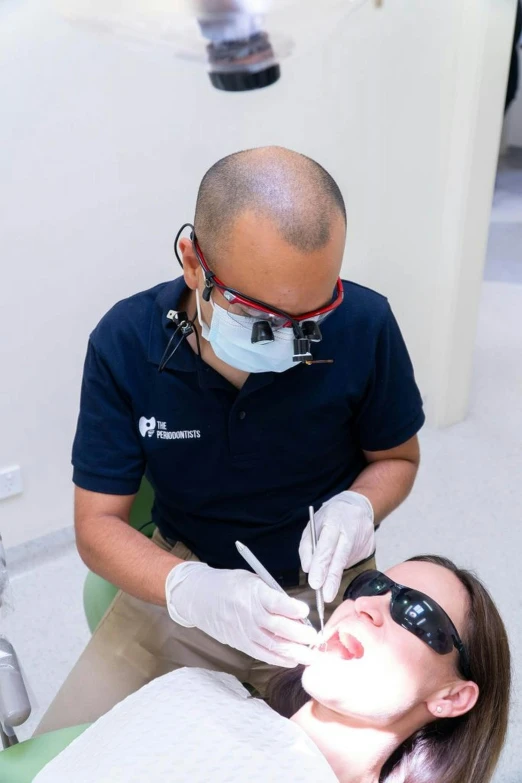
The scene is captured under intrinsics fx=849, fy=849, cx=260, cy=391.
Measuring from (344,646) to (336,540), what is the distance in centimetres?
18

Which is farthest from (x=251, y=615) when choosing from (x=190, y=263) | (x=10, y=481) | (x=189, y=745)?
(x=10, y=481)

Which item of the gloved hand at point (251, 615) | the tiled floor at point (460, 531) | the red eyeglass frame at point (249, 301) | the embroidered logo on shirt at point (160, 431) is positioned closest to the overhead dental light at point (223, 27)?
the red eyeglass frame at point (249, 301)

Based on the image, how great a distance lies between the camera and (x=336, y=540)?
1440mm

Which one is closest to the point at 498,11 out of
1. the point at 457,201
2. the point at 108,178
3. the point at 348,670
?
the point at 457,201

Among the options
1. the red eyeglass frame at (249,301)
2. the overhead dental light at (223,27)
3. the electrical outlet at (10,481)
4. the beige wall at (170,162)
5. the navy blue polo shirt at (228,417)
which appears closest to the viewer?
the overhead dental light at (223,27)

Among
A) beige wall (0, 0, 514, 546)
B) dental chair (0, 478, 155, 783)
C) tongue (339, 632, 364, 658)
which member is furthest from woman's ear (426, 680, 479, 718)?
beige wall (0, 0, 514, 546)

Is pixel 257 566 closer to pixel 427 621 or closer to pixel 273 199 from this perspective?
pixel 427 621

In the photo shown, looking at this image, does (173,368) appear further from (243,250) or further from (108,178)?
(108,178)

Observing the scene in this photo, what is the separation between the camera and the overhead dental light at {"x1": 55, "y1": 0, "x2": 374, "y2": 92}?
41.1 inches

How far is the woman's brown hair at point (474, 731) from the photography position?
4.30 ft

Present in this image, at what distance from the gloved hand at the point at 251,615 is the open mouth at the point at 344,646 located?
4cm

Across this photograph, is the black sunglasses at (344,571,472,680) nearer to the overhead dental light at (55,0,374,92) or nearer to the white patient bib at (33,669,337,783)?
the white patient bib at (33,669,337,783)

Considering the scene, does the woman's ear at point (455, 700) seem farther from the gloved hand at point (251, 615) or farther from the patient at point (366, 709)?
the gloved hand at point (251, 615)

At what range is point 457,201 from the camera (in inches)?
105
